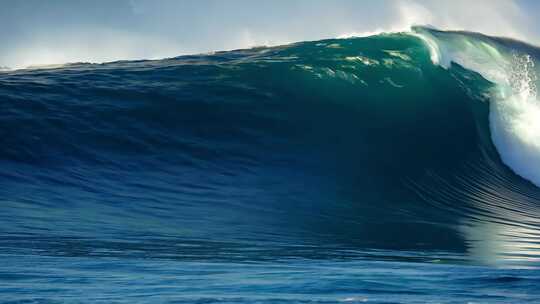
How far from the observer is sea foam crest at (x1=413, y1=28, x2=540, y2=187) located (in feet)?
49.3

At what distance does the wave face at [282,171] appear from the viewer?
5648mm

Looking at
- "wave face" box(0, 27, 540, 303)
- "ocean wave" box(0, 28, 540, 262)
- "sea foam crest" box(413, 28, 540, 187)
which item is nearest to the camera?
"wave face" box(0, 27, 540, 303)

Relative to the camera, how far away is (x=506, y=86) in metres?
17.0

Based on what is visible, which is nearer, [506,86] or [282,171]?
[282,171]

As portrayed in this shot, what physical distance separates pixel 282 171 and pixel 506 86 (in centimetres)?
735

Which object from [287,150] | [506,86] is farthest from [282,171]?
[506,86]

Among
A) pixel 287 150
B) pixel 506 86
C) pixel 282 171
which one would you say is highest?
pixel 506 86

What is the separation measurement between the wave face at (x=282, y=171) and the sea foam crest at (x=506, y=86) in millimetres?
50

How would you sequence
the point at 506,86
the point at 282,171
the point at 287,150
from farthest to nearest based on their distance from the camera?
the point at 506,86 < the point at 287,150 < the point at 282,171

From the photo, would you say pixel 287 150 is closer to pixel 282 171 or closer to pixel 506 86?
pixel 282 171

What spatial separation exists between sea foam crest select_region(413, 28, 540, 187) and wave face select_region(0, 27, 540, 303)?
0.05m

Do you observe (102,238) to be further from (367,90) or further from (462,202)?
(367,90)

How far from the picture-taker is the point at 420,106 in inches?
598

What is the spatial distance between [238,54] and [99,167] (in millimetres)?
7274
